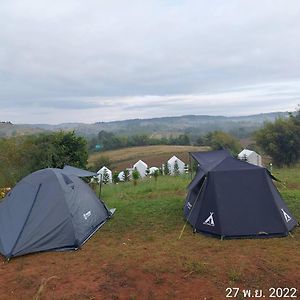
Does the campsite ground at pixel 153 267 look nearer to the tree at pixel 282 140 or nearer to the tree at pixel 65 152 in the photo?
the tree at pixel 65 152

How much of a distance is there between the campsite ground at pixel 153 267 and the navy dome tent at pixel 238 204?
26 cm

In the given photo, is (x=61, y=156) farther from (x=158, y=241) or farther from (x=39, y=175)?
(x=158, y=241)

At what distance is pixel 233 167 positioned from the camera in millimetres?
8242

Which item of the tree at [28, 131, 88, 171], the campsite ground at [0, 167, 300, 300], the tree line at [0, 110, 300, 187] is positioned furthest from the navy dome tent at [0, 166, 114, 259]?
the tree at [28, 131, 88, 171]

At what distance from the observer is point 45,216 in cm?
760

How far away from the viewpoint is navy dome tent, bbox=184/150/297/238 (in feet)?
25.1

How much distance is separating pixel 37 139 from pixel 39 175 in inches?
653

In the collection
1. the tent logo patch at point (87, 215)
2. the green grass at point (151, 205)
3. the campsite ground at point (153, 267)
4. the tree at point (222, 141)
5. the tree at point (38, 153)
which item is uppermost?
the tree at point (38, 153)

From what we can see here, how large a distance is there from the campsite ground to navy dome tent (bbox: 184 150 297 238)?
26cm

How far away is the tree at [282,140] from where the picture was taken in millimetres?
33219

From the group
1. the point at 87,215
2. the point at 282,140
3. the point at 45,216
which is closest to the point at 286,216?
the point at 87,215

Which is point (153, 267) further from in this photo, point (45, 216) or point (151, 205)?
point (151, 205)

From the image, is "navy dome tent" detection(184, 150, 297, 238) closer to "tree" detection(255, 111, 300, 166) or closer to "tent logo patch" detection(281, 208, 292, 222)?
"tent logo patch" detection(281, 208, 292, 222)

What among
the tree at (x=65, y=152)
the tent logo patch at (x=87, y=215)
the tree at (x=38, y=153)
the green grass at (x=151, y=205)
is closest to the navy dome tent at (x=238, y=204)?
the green grass at (x=151, y=205)
